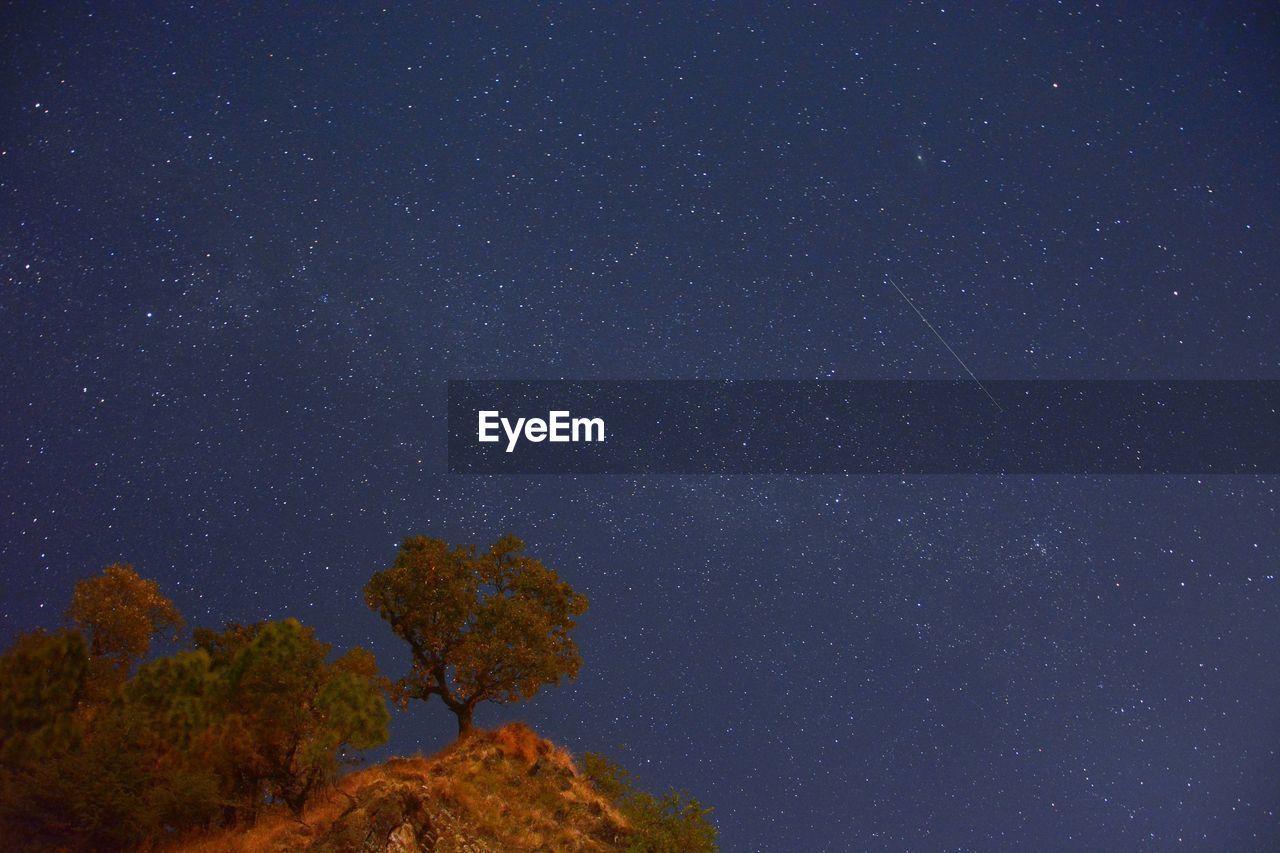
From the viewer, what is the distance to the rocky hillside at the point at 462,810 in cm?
2344

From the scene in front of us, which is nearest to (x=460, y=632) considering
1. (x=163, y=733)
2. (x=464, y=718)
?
(x=464, y=718)

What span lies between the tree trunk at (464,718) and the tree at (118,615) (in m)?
10.6

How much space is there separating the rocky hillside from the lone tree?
81.5 inches

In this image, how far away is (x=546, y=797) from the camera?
29906 millimetres

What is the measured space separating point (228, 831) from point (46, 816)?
15.1 ft

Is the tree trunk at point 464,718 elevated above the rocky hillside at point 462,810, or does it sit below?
above

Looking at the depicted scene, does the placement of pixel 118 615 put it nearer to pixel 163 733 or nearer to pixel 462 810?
Result: pixel 163 733

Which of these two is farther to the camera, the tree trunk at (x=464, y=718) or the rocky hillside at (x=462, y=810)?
the tree trunk at (x=464, y=718)

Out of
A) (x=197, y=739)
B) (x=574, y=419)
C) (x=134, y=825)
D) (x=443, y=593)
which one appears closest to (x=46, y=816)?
(x=134, y=825)

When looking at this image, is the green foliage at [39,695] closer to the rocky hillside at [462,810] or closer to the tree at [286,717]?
the tree at [286,717]

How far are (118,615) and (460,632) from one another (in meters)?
11.2

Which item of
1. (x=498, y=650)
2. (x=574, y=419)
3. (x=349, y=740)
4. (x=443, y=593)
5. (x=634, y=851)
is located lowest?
(x=634, y=851)

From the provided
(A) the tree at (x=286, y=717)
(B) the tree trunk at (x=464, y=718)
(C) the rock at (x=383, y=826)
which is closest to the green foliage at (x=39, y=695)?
(A) the tree at (x=286, y=717)

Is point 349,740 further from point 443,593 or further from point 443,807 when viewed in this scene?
point 443,593
